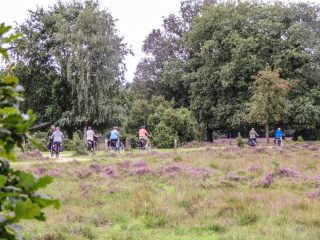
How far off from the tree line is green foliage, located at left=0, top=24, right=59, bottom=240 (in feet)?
134

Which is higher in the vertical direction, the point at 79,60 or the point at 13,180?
the point at 79,60

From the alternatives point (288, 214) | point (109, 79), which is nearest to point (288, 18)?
point (109, 79)

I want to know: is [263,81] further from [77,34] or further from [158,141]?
[77,34]

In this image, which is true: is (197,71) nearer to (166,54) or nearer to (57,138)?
(166,54)

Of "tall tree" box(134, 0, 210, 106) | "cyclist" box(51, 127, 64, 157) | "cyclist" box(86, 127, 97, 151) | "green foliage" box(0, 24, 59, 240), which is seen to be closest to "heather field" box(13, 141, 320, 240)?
"green foliage" box(0, 24, 59, 240)

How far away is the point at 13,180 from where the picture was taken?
2.03m

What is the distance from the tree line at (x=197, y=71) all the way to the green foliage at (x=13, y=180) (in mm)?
40831

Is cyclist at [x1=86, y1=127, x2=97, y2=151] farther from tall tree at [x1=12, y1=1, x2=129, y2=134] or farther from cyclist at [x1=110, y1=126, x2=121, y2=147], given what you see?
tall tree at [x1=12, y1=1, x2=129, y2=134]

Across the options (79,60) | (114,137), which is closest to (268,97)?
(79,60)

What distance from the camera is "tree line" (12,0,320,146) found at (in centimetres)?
4444

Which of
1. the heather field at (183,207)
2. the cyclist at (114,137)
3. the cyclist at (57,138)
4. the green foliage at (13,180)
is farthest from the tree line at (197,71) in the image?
the green foliage at (13,180)

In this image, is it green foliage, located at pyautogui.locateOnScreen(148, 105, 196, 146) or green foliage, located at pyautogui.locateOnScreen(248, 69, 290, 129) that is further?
green foliage, located at pyautogui.locateOnScreen(148, 105, 196, 146)

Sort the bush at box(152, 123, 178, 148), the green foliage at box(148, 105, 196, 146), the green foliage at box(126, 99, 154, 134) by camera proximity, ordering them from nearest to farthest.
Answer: the bush at box(152, 123, 178, 148), the green foliage at box(148, 105, 196, 146), the green foliage at box(126, 99, 154, 134)

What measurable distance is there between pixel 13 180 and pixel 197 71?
54.7 m
